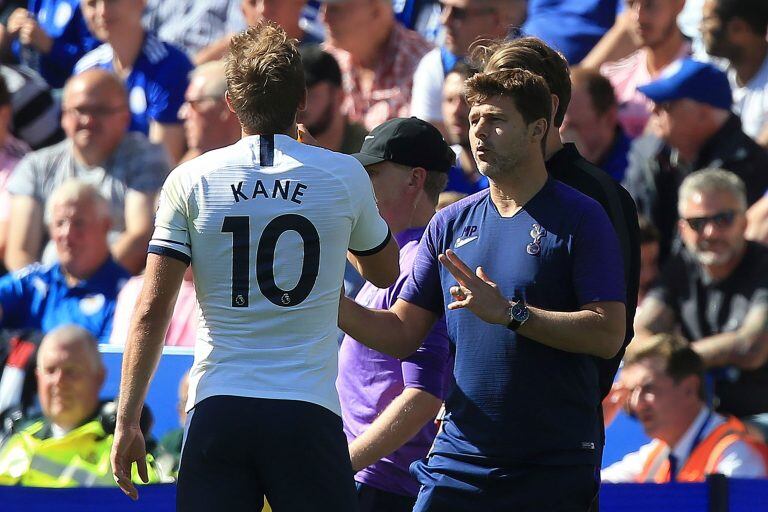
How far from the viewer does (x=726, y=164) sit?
6.91m

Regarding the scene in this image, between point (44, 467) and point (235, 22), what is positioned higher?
point (235, 22)

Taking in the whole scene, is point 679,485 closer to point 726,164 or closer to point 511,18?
point 726,164

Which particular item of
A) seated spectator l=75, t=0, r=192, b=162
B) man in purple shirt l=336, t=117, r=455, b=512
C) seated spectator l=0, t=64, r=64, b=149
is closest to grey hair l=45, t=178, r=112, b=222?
seated spectator l=75, t=0, r=192, b=162

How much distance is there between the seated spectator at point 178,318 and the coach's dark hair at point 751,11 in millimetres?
3107

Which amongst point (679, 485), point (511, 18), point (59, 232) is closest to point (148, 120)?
point (59, 232)

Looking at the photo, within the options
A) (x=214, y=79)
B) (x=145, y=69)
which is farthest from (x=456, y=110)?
(x=145, y=69)

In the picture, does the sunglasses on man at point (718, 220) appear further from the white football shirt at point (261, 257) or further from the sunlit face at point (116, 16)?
the sunlit face at point (116, 16)

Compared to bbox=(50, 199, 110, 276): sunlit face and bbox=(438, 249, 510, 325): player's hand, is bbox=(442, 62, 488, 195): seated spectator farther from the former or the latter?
bbox=(438, 249, 510, 325): player's hand

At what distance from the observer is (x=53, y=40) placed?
9.77 m

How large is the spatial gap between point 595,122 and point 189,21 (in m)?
3.39

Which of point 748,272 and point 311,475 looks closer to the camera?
point 311,475

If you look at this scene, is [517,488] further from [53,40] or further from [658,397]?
[53,40]

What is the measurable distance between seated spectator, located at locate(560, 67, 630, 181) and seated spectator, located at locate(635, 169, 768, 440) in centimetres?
63

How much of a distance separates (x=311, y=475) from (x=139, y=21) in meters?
6.08
